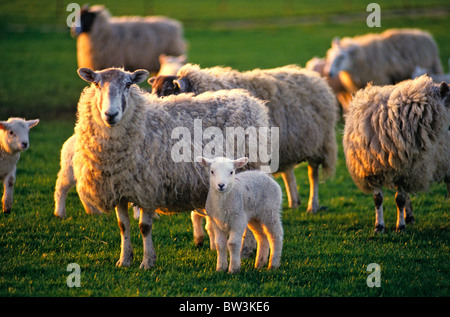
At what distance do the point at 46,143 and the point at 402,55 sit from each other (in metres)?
9.84

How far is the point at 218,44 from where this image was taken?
30.3 m

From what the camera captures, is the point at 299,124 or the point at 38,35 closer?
the point at 299,124

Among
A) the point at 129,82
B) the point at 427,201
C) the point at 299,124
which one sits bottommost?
the point at 427,201

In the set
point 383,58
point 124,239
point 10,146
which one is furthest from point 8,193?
point 383,58

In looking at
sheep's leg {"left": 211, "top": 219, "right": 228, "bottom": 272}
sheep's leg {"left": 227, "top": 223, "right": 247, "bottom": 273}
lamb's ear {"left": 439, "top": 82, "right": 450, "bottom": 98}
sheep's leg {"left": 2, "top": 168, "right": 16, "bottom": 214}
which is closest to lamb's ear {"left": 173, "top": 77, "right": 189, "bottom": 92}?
sheep's leg {"left": 211, "top": 219, "right": 228, "bottom": 272}

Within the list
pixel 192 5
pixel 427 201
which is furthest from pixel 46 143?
pixel 192 5

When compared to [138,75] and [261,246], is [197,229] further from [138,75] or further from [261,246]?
[138,75]

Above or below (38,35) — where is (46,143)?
below

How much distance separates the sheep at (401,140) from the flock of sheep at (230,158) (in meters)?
0.01

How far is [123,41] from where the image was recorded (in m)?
17.5

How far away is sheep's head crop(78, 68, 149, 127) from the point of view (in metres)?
5.78

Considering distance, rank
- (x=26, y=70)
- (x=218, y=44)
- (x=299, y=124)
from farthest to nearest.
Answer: (x=218, y=44) < (x=26, y=70) < (x=299, y=124)
